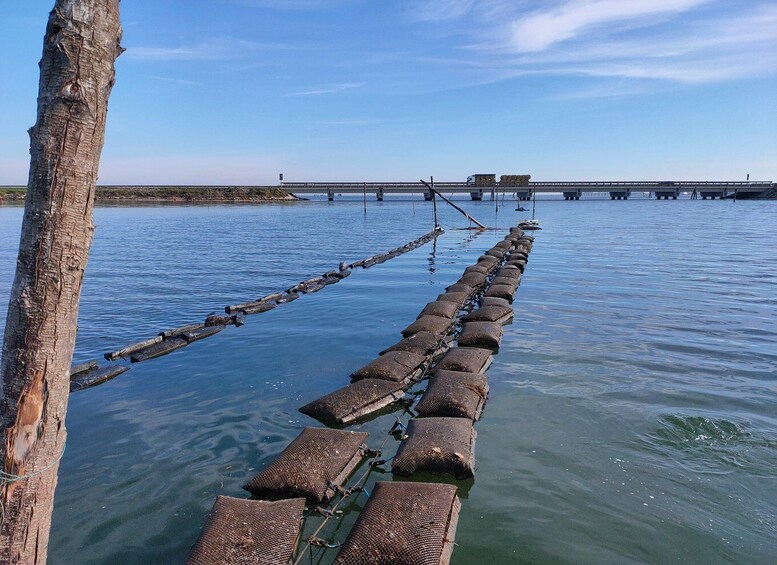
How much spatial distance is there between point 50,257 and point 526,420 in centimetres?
623

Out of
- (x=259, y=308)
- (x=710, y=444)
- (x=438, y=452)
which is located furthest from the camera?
(x=259, y=308)

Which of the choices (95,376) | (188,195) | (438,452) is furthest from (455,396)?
(188,195)

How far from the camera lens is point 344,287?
18375 millimetres

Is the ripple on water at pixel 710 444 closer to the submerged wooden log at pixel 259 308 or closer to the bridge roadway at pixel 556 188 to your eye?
the submerged wooden log at pixel 259 308

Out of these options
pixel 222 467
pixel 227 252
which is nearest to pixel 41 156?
pixel 222 467

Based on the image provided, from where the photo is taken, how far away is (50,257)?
2.64 metres

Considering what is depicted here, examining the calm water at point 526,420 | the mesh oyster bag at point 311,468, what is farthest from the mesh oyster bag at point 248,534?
the calm water at point 526,420

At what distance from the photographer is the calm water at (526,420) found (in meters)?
4.91

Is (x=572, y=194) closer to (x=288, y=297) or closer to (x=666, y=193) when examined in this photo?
(x=666, y=193)

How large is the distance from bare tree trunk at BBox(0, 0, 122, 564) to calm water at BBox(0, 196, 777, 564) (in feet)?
7.46

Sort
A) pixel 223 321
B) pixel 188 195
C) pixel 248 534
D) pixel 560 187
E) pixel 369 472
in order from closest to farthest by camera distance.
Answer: pixel 248 534, pixel 369 472, pixel 223 321, pixel 188 195, pixel 560 187

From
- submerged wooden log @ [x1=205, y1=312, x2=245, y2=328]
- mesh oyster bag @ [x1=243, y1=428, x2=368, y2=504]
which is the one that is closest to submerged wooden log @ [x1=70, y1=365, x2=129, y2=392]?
submerged wooden log @ [x1=205, y1=312, x2=245, y2=328]

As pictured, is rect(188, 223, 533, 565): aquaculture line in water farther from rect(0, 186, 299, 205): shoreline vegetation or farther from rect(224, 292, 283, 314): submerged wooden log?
rect(0, 186, 299, 205): shoreline vegetation

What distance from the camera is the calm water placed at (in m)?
4.91
